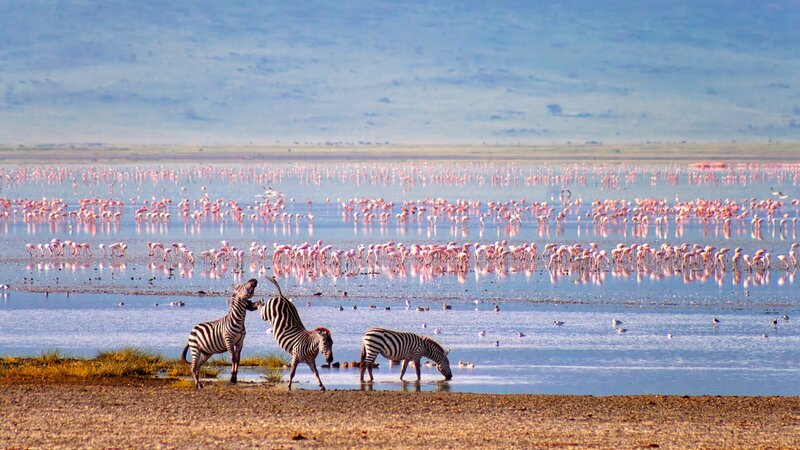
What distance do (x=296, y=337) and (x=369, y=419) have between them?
8.76 feet

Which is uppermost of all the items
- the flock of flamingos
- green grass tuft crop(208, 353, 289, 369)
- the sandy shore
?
the flock of flamingos

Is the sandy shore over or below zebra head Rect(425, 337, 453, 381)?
below

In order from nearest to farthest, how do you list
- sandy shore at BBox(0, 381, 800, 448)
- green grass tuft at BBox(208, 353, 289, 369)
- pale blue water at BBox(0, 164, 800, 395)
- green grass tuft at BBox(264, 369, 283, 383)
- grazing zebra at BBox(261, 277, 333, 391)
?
sandy shore at BBox(0, 381, 800, 448) → grazing zebra at BBox(261, 277, 333, 391) → green grass tuft at BBox(264, 369, 283, 383) → pale blue water at BBox(0, 164, 800, 395) → green grass tuft at BBox(208, 353, 289, 369)

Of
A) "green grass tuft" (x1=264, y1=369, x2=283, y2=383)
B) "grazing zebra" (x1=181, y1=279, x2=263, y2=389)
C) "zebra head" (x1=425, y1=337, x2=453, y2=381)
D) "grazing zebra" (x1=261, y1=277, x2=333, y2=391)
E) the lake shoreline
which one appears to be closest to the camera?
"grazing zebra" (x1=261, y1=277, x2=333, y2=391)

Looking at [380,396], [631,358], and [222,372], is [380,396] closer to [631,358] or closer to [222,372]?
[222,372]

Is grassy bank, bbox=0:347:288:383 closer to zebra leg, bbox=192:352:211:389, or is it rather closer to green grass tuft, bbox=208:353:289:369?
green grass tuft, bbox=208:353:289:369

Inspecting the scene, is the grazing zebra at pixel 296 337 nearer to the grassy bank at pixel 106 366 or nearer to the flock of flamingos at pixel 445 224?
the grassy bank at pixel 106 366

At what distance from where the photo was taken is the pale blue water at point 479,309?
17172mm

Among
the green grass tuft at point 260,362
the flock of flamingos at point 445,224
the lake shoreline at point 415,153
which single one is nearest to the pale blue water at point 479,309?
the green grass tuft at point 260,362

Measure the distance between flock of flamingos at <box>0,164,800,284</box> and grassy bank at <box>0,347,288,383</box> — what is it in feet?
41.4

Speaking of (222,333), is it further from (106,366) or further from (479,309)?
(479,309)

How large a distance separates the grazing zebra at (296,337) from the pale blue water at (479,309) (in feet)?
1.80

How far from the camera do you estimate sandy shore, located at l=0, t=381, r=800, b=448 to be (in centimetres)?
1150

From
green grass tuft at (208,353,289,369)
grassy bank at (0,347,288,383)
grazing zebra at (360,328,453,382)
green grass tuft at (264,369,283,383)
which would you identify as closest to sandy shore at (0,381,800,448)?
green grass tuft at (264,369,283,383)
